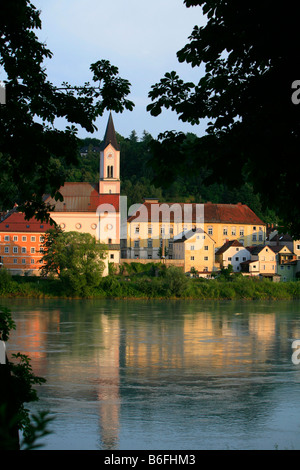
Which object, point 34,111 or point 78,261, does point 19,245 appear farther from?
point 34,111

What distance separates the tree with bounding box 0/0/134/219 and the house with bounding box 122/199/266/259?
66.0 meters

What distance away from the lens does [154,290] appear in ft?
174

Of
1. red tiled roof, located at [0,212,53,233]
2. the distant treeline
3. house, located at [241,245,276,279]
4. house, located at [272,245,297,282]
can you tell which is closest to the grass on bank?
house, located at [241,245,276,279]

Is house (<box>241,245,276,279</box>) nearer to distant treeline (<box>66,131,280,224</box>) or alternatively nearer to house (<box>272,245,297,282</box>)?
house (<box>272,245,297,282</box>)

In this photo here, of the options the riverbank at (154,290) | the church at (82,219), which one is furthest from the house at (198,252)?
the riverbank at (154,290)

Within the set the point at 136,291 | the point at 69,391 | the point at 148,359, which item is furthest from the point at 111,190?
the point at 69,391

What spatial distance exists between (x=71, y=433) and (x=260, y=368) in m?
8.81

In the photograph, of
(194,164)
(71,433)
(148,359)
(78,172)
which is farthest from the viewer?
(78,172)

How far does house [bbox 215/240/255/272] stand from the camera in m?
70.8

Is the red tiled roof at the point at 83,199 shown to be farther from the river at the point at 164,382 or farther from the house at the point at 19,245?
the river at the point at 164,382

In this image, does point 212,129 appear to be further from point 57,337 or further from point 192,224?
point 192,224

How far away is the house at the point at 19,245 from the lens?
67.7 m

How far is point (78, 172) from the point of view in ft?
342

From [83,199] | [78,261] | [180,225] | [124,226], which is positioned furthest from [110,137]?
[78,261]
